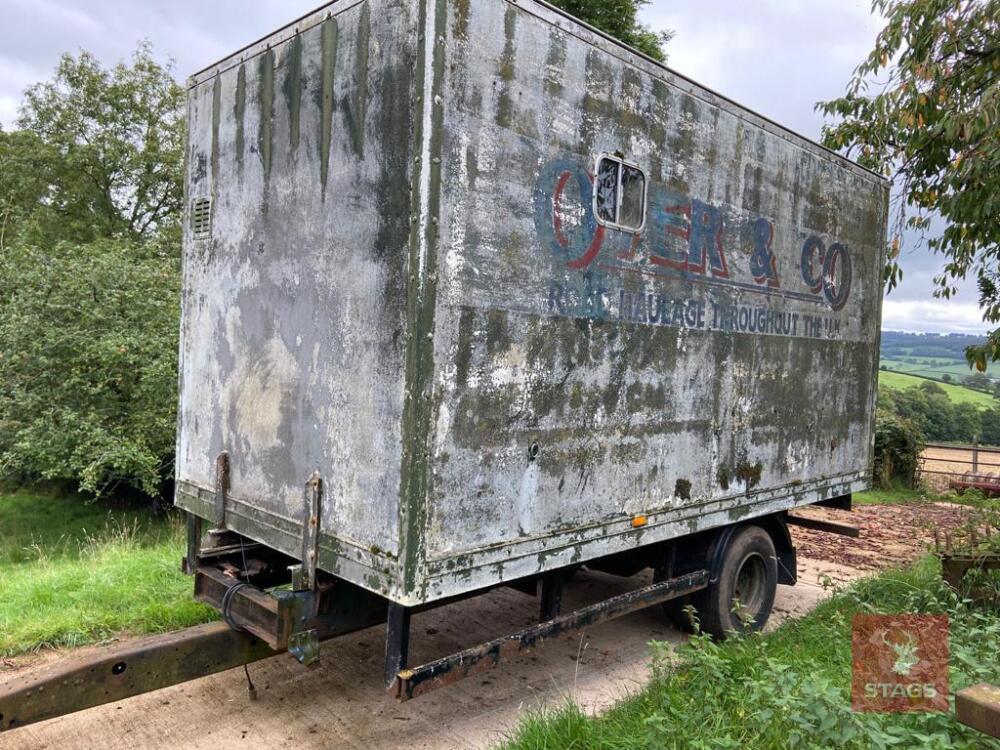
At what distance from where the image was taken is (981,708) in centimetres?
249

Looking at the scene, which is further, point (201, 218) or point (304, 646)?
point (201, 218)

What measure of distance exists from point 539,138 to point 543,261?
0.60 m

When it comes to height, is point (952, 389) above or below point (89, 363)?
below

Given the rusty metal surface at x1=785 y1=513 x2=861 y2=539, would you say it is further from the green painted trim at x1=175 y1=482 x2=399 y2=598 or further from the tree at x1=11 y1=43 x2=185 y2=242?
the tree at x1=11 y1=43 x2=185 y2=242

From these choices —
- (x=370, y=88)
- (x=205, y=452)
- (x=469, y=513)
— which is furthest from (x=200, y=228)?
(x=469, y=513)

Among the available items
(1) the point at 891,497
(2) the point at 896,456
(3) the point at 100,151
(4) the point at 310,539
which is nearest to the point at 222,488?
(4) the point at 310,539

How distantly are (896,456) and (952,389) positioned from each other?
101 ft

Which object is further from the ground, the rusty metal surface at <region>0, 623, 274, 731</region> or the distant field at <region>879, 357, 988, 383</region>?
the distant field at <region>879, 357, 988, 383</region>

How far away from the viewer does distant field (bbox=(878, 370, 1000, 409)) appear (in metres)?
36.9

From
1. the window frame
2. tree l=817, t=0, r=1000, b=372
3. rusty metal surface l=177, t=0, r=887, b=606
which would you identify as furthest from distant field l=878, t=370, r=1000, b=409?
the window frame

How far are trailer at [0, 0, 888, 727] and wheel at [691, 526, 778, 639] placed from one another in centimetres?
9

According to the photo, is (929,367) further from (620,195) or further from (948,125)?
(620,195)

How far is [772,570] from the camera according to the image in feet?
19.6
